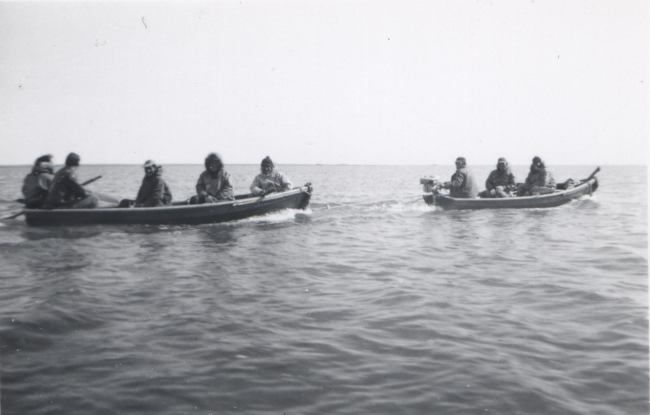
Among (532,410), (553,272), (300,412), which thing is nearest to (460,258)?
(553,272)

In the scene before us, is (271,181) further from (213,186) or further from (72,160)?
(72,160)

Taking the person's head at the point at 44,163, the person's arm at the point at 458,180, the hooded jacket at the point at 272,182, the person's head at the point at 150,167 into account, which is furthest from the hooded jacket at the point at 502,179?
the person's head at the point at 44,163

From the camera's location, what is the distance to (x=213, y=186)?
43.4 feet

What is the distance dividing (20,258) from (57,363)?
5517mm

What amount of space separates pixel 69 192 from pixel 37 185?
2.55 ft

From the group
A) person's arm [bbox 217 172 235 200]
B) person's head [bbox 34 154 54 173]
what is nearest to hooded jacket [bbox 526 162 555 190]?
person's arm [bbox 217 172 235 200]

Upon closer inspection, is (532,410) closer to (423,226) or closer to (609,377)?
(609,377)

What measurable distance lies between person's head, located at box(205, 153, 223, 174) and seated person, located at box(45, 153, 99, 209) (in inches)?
119

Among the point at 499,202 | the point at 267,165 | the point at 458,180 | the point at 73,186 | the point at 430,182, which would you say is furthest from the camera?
the point at 430,182

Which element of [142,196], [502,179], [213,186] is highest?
[502,179]

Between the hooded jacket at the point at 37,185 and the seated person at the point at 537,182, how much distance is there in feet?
51.4

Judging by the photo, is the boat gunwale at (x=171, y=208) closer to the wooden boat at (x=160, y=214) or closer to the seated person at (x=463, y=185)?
the wooden boat at (x=160, y=214)

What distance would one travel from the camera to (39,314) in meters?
5.26


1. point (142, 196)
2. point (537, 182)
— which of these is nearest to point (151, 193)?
point (142, 196)
